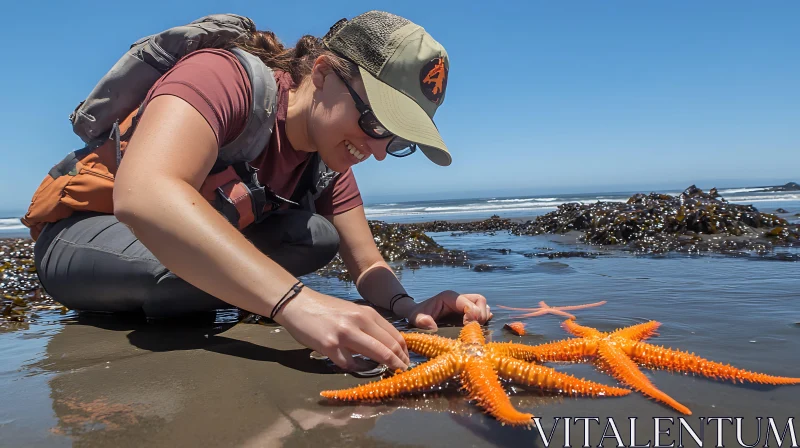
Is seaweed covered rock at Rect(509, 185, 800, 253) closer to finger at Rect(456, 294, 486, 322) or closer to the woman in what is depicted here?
finger at Rect(456, 294, 486, 322)

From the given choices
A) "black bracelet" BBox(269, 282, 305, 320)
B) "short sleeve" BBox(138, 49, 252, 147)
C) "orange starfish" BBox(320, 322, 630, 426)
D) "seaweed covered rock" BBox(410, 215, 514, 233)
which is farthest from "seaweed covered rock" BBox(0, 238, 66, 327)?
"seaweed covered rock" BBox(410, 215, 514, 233)

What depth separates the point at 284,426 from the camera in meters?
1.73

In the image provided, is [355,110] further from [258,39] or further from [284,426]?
[284,426]

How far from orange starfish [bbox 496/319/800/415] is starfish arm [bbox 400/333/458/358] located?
0.21 meters

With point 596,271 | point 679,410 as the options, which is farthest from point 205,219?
point 596,271

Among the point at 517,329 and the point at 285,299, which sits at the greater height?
the point at 285,299

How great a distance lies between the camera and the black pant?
2.91 m

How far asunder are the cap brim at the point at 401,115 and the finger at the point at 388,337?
2.68 feet

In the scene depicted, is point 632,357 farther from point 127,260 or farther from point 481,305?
point 127,260

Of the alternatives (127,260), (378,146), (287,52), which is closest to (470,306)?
(378,146)

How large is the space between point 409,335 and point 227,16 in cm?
193

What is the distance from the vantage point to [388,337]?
6.54 ft

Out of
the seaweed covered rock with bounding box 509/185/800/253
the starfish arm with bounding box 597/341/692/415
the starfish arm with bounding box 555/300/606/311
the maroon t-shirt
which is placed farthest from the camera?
the seaweed covered rock with bounding box 509/185/800/253

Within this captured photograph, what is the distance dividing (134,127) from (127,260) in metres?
0.69
